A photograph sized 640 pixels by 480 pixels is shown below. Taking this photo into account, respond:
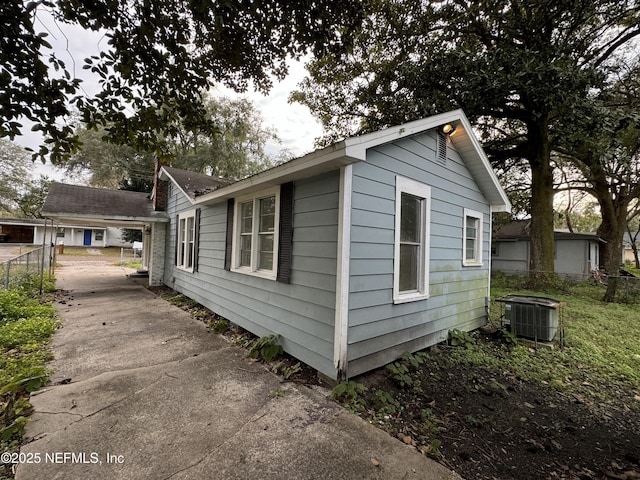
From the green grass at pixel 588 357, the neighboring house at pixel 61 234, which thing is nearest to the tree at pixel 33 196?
the neighboring house at pixel 61 234

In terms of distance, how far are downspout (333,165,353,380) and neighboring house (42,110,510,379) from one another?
11 millimetres

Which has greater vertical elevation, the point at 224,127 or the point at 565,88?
the point at 224,127

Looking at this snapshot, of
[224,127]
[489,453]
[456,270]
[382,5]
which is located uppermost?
[224,127]

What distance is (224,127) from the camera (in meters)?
19.0

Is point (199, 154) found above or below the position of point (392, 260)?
above

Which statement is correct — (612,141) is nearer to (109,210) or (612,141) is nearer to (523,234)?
(523,234)

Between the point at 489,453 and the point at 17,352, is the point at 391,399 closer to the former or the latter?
the point at 489,453

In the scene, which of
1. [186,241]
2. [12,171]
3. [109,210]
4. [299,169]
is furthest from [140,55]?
[12,171]

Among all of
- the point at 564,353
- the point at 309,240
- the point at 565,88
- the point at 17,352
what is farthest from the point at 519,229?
the point at 17,352

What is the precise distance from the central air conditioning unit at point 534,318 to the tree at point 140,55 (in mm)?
5252

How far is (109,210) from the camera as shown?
9.02 metres

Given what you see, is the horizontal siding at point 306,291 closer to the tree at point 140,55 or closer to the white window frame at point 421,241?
the white window frame at point 421,241

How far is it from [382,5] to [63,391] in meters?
9.83

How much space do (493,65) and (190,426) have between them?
31.3ft
